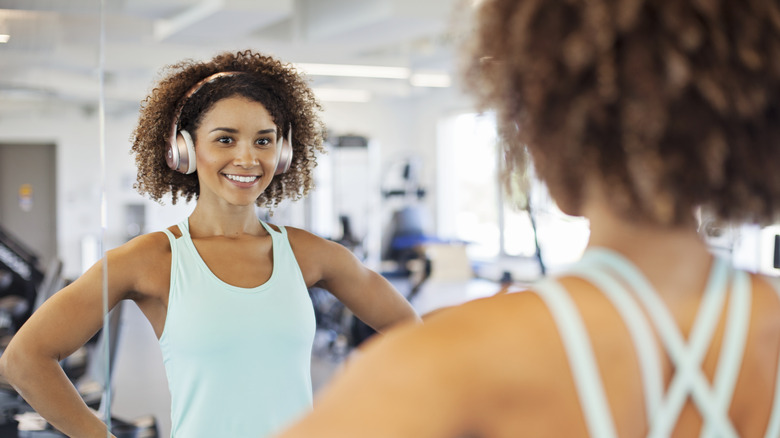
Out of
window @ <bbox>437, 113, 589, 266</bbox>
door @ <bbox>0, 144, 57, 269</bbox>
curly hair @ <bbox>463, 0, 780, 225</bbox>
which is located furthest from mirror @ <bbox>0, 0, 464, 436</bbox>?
window @ <bbox>437, 113, 589, 266</bbox>

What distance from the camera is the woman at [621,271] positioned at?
42 cm

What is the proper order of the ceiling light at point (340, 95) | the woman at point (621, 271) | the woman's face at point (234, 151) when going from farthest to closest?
the ceiling light at point (340, 95) → the woman's face at point (234, 151) → the woman at point (621, 271)

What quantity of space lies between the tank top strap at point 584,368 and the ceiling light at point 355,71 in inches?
46.3

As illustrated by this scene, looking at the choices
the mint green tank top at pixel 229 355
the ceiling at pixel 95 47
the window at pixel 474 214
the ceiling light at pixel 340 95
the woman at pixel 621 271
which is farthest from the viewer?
the window at pixel 474 214

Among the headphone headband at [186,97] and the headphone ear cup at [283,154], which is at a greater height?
the headphone headband at [186,97]

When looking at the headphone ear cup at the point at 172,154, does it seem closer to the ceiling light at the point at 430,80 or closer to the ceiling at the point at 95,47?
the ceiling at the point at 95,47

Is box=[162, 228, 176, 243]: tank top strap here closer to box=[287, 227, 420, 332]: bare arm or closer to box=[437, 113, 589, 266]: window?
box=[287, 227, 420, 332]: bare arm

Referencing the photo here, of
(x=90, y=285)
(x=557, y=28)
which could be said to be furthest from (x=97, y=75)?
(x=557, y=28)

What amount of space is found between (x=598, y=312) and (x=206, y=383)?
0.81 meters

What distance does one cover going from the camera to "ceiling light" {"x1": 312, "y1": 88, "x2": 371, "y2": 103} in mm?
1981

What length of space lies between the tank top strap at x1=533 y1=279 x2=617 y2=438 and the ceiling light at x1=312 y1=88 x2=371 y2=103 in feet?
4.84

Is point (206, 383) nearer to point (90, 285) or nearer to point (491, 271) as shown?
point (90, 285)

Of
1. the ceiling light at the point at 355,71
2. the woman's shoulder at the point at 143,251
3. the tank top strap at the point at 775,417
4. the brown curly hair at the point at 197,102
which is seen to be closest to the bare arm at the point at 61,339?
the woman's shoulder at the point at 143,251

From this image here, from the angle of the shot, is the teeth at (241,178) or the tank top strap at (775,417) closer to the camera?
the tank top strap at (775,417)
